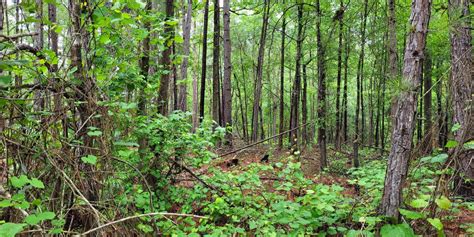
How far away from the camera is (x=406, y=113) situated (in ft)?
9.14

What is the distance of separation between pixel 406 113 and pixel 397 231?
3.54ft

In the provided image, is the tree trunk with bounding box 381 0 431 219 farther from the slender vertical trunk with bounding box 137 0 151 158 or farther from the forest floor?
the slender vertical trunk with bounding box 137 0 151 158

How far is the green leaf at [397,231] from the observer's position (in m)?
2.58

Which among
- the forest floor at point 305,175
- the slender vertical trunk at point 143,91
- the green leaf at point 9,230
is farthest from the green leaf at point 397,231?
the slender vertical trunk at point 143,91

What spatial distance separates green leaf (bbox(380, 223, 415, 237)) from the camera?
258cm

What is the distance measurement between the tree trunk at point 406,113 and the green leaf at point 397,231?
190 mm

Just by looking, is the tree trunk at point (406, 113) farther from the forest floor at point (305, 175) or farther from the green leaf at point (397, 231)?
the forest floor at point (305, 175)

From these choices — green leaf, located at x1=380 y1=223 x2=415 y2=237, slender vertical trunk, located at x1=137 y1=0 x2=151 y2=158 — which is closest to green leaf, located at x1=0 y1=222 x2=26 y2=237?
slender vertical trunk, located at x1=137 y1=0 x2=151 y2=158

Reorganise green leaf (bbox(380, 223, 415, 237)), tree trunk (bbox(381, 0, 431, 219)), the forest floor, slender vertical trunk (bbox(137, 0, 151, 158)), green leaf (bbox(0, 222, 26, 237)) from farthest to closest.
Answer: slender vertical trunk (bbox(137, 0, 151, 158)) → the forest floor → tree trunk (bbox(381, 0, 431, 219)) → green leaf (bbox(380, 223, 415, 237)) → green leaf (bbox(0, 222, 26, 237))

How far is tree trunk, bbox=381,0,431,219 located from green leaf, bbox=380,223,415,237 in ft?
0.62

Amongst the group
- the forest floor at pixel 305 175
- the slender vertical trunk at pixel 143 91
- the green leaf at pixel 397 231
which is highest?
the slender vertical trunk at pixel 143 91

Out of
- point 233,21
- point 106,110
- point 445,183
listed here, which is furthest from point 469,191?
point 233,21

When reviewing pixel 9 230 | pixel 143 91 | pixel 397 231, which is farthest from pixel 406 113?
pixel 143 91

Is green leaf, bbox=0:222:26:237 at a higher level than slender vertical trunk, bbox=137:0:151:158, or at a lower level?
lower
